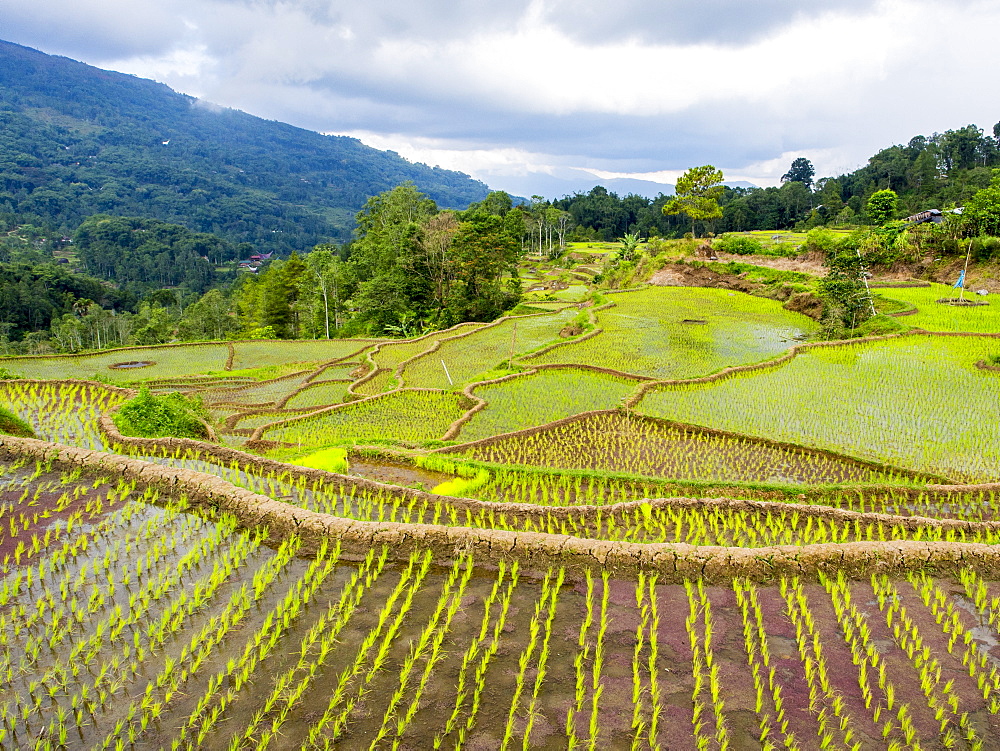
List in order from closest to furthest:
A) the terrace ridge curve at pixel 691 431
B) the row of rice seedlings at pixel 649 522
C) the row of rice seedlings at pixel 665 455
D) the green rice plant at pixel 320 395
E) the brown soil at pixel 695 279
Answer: the row of rice seedlings at pixel 649 522 < the terrace ridge curve at pixel 691 431 < the row of rice seedlings at pixel 665 455 < the green rice plant at pixel 320 395 < the brown soil at pixel 695 279

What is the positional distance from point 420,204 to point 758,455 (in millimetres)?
41613

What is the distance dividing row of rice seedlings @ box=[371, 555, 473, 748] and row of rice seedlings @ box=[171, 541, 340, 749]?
1.07m

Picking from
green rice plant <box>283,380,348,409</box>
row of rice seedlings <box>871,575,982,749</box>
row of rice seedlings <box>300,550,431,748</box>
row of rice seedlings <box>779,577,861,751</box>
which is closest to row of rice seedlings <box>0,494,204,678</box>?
row of rice seedlings <box>300,550,431,748</box>

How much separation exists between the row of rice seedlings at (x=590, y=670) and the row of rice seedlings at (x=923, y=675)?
6.43 ft

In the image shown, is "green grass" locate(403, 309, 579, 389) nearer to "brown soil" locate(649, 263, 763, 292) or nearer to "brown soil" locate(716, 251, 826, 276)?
"brown soil" locate(649, 263, 763, 292)

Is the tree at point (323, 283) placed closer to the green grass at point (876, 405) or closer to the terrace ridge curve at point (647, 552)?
the green grass at point (876, 405)

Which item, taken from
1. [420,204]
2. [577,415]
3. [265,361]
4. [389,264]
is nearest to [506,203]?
[420,204]

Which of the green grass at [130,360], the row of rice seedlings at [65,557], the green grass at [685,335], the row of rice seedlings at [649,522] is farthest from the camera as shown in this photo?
the green grass at [130,360]

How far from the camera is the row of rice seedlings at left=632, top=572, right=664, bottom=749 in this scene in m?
3.60

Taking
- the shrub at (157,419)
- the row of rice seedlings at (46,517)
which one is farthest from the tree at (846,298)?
the row of rice seedlings at (46,517)

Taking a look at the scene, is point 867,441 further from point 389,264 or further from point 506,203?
point 506,203

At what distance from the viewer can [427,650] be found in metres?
4.31

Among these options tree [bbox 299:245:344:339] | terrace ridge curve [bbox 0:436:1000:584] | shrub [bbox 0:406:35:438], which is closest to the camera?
terrace ridge curve [bbox 0:436:1000:584]

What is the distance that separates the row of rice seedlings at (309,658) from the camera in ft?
11.5
